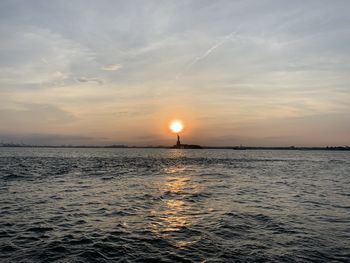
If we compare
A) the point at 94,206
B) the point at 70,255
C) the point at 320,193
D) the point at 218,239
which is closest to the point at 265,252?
the point at 218,239

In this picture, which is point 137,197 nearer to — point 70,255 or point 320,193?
point 70,255

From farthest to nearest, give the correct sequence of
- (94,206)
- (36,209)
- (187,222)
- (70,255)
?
(94,206)
(36,209)
(187,222)
(70,255)

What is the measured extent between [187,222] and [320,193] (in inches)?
806

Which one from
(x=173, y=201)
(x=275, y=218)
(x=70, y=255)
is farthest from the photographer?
(x=173, y=201)

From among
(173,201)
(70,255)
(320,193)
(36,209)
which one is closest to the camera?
(70,255)

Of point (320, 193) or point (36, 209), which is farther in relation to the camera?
point (320, 193)

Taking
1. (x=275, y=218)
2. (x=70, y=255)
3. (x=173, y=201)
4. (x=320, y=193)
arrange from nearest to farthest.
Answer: (x=70, y=255) → (x=275, y=218) → (x=173, y=201) → (x=320, y=193)

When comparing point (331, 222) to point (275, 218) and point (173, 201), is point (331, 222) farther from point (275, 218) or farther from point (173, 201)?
point (173, 201)

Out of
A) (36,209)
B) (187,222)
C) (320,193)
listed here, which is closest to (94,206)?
(36,209)

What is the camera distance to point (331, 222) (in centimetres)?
2011

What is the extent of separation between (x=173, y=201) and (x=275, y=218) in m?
9.54

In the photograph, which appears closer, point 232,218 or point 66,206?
point 232,218

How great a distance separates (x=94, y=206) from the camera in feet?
79.3

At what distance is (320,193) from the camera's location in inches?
1341
